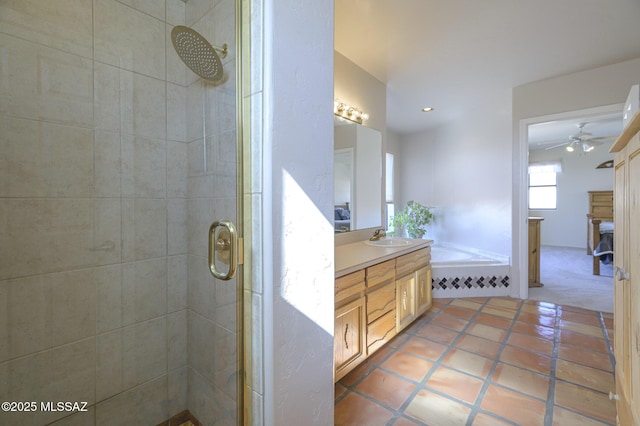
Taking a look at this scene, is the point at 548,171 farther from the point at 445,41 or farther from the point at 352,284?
the point at 352,284

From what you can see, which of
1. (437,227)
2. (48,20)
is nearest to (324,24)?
(48,20)

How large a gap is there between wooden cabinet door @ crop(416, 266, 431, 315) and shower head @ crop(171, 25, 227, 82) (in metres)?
2.40

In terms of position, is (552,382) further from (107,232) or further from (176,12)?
(176,12)

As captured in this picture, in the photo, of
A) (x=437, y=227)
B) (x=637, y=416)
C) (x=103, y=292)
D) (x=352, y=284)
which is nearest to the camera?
(x=637, y=416)

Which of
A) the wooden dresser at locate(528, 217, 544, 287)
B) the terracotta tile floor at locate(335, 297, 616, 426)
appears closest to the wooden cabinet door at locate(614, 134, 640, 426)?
the terracotta tile floor at locate(335, 297, 616, 426)

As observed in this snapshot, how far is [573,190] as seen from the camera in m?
6.63

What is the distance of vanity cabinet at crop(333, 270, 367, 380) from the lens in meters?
1.70

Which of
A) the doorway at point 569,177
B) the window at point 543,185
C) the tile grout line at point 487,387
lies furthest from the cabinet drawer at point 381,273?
the window at point 543,185

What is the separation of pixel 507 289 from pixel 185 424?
12.2 ft

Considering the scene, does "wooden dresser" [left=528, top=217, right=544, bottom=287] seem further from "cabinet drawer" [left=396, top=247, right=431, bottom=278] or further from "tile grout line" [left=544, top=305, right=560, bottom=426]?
"cabinet drawer" [left=396, top=247, right=431, bottom=278]

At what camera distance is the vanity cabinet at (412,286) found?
2395 mm

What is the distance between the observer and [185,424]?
49.4 inches

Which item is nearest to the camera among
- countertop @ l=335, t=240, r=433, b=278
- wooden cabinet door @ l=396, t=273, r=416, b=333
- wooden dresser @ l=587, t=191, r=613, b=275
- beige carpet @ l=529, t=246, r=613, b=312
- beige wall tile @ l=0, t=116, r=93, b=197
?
beige wall tile @ l=0, t=116, r=93, b=197

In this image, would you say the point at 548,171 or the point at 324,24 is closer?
the point at 324,24
